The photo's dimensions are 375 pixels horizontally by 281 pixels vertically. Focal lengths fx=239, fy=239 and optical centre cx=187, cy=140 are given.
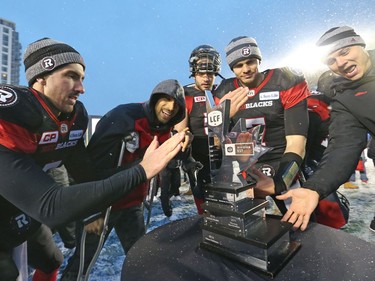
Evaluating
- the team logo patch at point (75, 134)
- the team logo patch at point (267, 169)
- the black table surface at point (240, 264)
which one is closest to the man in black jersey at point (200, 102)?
the team logo patch at point (267, 169)

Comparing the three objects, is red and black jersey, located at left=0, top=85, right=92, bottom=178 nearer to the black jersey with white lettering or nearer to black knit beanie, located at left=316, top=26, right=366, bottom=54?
the black jersey with white lettering

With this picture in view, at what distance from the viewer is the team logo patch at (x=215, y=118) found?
4.52 ft

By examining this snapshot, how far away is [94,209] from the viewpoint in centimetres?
134

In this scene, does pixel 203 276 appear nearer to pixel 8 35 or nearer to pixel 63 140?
pixel 63 140

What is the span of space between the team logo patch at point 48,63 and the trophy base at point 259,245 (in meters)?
1.62

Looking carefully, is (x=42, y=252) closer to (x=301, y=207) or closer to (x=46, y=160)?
(x=46, y=160)

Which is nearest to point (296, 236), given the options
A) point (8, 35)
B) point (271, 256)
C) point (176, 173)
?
point (271, 256)

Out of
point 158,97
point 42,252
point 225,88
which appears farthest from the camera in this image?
point 225,88

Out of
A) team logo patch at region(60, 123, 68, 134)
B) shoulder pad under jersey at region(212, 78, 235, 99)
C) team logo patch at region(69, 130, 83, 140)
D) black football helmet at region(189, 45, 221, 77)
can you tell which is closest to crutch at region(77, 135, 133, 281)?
team logo patch at region(69, 130, 83, 140)

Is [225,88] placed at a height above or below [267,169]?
above

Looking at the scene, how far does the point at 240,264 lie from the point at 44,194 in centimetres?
108

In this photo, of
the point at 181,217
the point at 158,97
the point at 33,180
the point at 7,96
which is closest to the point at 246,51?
the point at 158,97

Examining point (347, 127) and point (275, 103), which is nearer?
point (347, 127)

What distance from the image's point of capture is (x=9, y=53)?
49.2 meters
